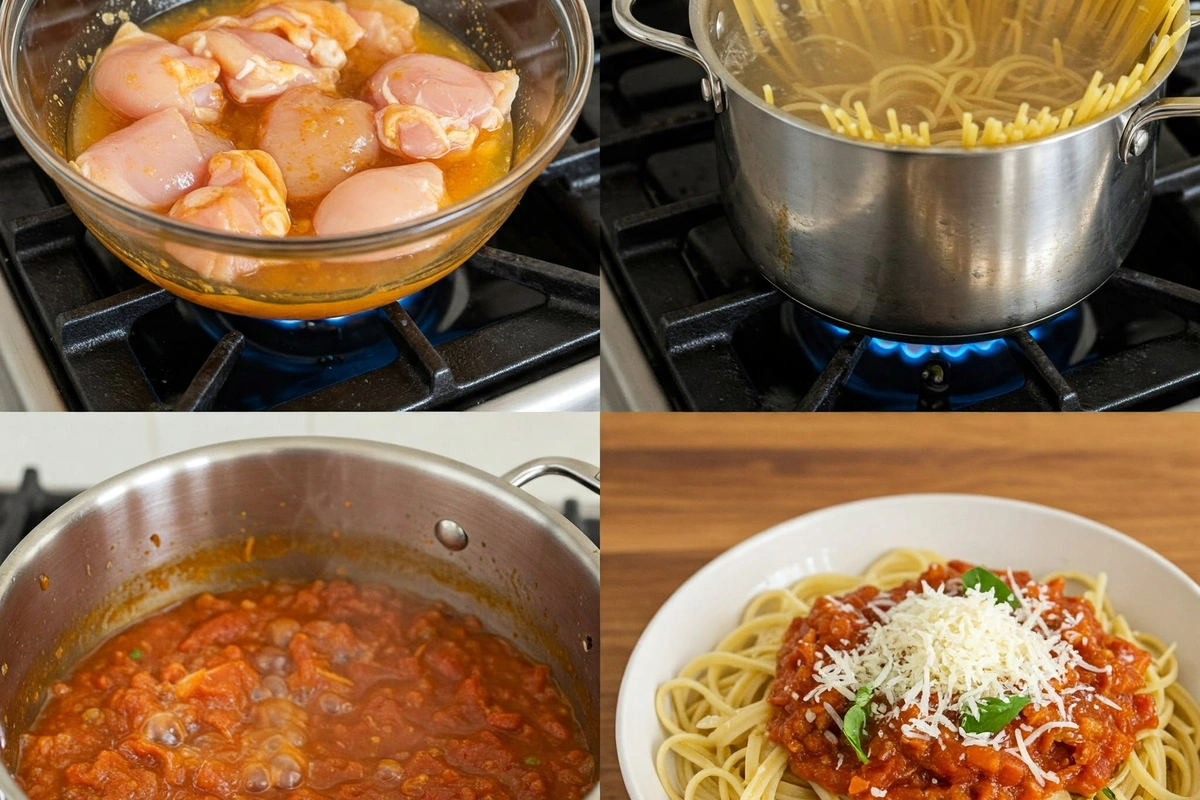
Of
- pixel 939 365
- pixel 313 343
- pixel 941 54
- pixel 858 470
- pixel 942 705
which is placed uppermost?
pixel 941 54

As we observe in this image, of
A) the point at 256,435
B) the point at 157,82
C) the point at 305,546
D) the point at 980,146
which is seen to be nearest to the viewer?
the point at 980,146

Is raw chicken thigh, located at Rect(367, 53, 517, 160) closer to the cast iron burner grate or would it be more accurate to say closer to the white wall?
the white wall

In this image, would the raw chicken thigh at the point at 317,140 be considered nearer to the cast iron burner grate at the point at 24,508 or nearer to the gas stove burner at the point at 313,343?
the gas stove burner at the point at 313,343

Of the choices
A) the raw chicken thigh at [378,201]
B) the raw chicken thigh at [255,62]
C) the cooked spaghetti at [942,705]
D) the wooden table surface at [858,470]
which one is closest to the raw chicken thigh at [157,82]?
the raw chicken thigh at [255,62]

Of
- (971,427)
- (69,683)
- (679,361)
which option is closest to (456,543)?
(679,361)

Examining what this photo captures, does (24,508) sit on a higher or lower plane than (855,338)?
lower

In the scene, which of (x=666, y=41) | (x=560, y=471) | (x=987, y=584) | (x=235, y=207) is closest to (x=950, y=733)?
(x=987, y=584)

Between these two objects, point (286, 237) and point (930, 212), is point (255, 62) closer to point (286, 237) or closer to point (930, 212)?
point (286, 237)
